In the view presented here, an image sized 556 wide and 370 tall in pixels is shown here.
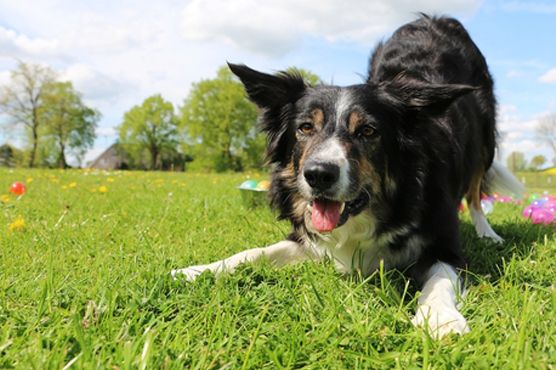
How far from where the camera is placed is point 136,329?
77.0 inches

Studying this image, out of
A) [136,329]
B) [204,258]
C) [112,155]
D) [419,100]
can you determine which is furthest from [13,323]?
[112,155]

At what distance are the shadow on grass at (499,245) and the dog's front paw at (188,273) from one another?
70.4 inches

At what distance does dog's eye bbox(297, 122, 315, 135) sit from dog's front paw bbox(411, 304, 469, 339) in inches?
57.2

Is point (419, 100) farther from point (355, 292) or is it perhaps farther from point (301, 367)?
point (301, 367)

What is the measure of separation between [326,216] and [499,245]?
1.86 meters

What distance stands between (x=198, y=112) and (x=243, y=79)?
43776mm

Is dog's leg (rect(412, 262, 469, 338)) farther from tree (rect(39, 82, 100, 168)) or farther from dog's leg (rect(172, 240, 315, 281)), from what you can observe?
tree (rect(39, 82, 100, 168))

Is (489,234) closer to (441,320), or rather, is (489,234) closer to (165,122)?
(441,320)

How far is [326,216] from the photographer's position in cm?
291

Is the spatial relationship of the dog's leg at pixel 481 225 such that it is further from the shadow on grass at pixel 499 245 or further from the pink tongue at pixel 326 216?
the pink tongue at pixel 326 216

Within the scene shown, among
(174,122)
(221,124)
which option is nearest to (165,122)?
(174,122)

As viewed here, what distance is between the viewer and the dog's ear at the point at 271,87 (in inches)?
138

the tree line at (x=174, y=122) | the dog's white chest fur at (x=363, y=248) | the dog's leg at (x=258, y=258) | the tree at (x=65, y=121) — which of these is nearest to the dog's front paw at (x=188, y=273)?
the dog's leg at (x=258, y=258)

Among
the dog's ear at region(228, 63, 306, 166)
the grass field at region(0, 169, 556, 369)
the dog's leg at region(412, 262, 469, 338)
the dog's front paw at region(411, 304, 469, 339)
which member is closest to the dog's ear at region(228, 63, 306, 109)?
the dog's ear at region(228, 63, 306, 166)
